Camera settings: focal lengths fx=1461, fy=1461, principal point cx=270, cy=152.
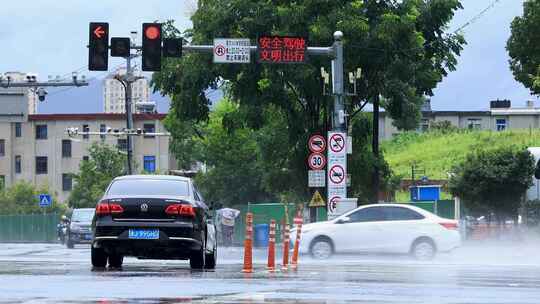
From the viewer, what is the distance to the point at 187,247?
943 inches

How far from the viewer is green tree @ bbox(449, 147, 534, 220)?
205 feet

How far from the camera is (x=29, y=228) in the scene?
3408 inches

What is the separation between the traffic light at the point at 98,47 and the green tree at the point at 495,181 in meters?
28.6

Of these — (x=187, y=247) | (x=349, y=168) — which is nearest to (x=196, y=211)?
(x=187, y=247)

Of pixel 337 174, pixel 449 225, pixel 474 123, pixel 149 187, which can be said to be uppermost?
pixel 474 123

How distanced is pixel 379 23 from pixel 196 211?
85.3ft

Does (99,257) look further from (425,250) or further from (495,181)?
(495,181)

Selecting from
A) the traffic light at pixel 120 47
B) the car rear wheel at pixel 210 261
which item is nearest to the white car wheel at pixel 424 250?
the traffic light at pixel 120 47

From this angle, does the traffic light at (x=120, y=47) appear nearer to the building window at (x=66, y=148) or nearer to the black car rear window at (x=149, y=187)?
the black car rear window at (x=149, y=187)

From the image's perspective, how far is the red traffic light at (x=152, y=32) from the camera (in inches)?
1443

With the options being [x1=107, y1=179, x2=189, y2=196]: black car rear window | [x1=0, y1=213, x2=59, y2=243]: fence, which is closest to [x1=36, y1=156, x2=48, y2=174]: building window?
[x1=0, y1=213, x2=59, y2=243]: fence

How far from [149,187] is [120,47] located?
13.1 metres

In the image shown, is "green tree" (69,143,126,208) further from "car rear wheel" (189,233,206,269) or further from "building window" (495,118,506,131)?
"car rear wheel" (189,233,206,269)

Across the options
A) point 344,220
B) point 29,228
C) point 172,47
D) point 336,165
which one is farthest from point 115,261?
point 29,228
